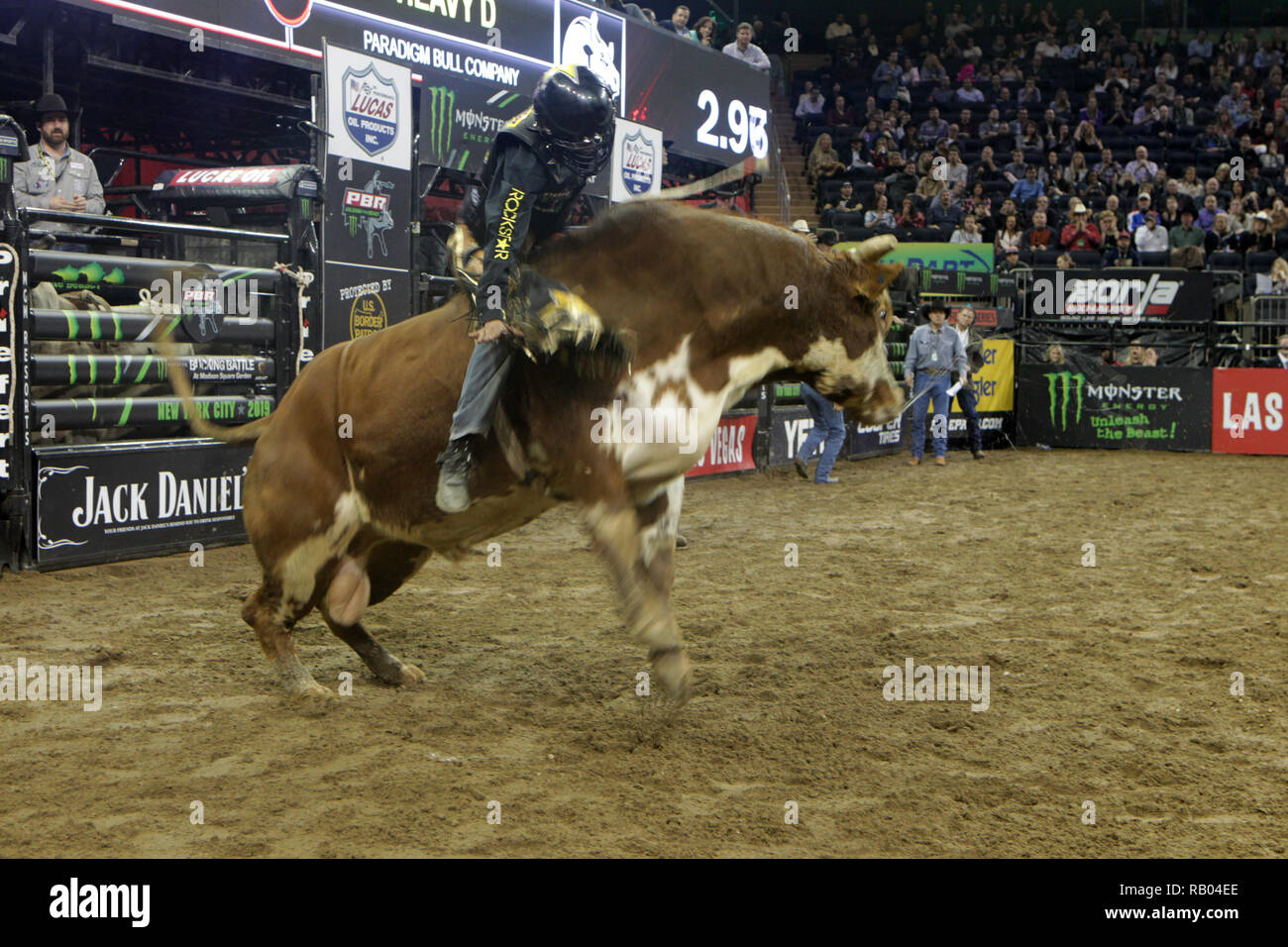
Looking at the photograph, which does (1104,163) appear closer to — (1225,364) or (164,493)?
(1225,364)

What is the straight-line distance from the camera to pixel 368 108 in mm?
10211

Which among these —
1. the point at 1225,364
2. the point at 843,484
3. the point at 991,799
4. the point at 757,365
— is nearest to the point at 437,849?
the point at 991,799

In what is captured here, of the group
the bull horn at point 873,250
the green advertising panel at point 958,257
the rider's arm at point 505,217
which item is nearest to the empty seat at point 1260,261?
the green advertising panel at point 958,257

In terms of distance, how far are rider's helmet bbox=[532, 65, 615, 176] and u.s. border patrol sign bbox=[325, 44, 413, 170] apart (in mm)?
5895

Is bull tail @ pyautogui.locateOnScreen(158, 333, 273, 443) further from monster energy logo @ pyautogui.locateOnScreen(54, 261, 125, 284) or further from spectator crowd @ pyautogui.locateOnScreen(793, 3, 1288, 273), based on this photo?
spectator crowd @ pyautogui.locateOnScreen(793, 3, 1288, 273)

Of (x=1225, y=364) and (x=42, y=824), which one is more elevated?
(x=1225, y=364)

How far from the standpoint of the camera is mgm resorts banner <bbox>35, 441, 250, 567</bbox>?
8000 mm

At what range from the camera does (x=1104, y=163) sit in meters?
24.0

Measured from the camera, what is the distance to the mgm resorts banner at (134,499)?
8000 mm

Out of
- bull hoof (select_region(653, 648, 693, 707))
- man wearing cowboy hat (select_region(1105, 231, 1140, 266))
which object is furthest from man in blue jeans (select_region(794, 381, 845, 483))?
bull hoof (select_region(653, 648, 693, 707))

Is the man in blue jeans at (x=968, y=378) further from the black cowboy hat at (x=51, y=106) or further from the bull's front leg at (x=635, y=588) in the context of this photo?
the bull's front leg at (x=635, y=588)

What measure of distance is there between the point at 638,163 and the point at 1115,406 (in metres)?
9.33

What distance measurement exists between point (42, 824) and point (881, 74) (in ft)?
A: 90.0

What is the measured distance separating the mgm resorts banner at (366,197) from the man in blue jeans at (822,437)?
5.26 metres
